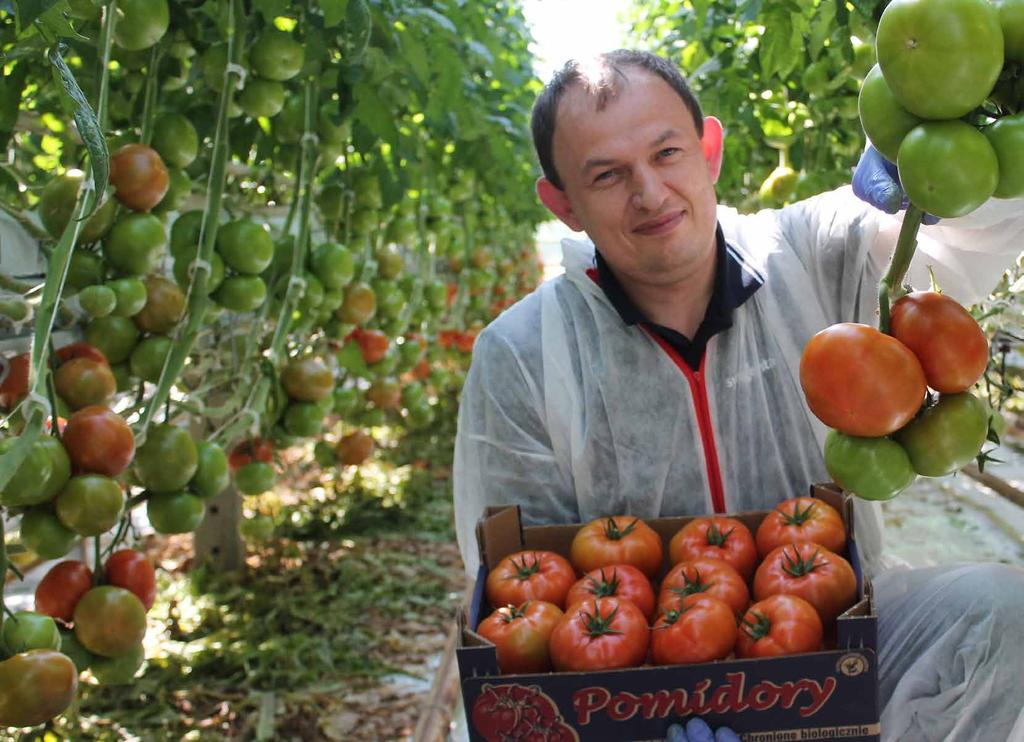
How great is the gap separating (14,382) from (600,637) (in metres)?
1.15

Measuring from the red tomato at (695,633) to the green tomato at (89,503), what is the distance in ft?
2.67

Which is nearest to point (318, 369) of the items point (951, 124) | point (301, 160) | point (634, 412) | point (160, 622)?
point (301, 160)

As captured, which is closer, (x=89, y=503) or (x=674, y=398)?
(x=89, y=503)

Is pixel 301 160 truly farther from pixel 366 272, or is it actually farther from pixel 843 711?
pixel 843 711

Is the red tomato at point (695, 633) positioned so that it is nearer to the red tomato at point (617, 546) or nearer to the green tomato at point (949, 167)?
the red tomato at point (617, 546)

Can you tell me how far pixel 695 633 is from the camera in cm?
123

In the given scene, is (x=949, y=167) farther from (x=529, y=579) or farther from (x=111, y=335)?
(x=111, y=335)

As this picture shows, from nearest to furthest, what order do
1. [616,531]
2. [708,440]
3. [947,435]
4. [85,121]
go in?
[947,435], [85,121], [616,531], [708,440]

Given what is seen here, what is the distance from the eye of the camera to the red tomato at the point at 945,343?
0.98 metres

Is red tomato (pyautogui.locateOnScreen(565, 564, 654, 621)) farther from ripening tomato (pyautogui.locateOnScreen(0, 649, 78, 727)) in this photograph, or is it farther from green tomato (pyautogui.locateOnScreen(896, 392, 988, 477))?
ripening tomato (pyautogui.locateOnScreen(0, 649, 78, 727))

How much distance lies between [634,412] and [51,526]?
40.1 inches

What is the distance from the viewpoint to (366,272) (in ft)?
10.1

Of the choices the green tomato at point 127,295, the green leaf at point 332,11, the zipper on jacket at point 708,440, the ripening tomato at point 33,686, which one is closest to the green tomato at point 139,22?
the green leaf at point 332,11

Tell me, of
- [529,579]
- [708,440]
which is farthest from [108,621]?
[708,440]
